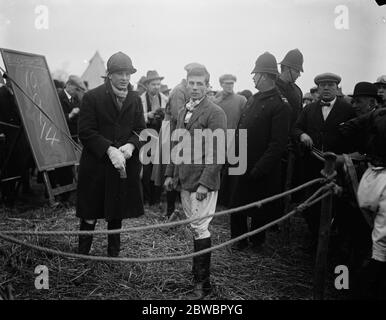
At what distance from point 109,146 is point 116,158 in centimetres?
16

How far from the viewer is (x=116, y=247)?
405 centimetres

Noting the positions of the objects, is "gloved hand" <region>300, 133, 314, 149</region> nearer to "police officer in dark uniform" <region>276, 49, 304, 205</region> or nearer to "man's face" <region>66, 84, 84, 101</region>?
"police officer in dark uniform" <region>276, 49, 304, 205</region>

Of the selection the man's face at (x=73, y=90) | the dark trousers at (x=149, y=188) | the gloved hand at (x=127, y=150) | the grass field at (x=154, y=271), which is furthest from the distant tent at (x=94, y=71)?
the gloved hand at (x=127, y=150)

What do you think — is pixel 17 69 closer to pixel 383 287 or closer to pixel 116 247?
pixel 116 247

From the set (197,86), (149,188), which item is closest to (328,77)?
(197,86)

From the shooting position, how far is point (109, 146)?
11.8 feet

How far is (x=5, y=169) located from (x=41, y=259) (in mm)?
2666

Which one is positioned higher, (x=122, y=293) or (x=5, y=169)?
(x=5, y=169)

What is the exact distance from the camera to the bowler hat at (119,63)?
3.67m

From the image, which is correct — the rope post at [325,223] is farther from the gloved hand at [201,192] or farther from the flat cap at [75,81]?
the flat cap at [75,81]

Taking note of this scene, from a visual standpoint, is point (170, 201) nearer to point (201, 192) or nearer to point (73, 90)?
point (201, 192)

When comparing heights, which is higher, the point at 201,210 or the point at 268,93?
the point at 268,93

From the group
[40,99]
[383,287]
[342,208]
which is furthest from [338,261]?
[40,99]

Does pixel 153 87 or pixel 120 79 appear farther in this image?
pixel 153 87
